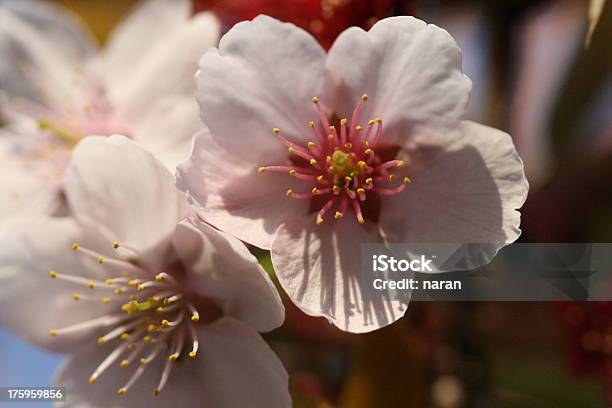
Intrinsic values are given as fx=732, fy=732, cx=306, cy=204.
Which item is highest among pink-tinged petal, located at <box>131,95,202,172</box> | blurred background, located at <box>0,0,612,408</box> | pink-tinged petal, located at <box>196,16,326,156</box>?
pink-tinged petal, located at <box>196,16,326,156</box>

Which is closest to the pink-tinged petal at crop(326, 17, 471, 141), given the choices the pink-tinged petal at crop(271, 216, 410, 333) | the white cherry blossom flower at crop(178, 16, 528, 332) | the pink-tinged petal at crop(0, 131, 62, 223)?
the white cherry blossom flower at crop(178, 16, 528, 332)

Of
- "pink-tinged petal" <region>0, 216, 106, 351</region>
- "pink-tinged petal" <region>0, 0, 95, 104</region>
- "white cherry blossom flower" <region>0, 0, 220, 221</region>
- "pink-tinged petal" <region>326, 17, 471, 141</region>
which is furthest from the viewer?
"pink-tinged petal" <region>0, 0, 95, 104</region>

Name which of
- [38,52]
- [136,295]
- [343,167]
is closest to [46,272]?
[136,295]

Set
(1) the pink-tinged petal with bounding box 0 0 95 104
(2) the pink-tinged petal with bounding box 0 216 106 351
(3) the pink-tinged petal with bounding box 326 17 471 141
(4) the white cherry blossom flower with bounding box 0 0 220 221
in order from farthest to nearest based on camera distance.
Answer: (1) the pink-tinged petal with bounding box 0 0 95 104 → (4) the white cherry blossom flower with bounding box 0 0 220 221 → (2) the pink-tinged petal with bounding box 0 216 106 351 → (3) the pink-tinged petal with bounding box 326 17 471 141

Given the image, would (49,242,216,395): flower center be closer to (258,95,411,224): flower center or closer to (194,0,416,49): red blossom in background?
(258,95,411,224): flower center

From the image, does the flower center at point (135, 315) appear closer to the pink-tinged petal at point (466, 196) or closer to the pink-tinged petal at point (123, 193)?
the pink-tinged petal at point (123, 193)

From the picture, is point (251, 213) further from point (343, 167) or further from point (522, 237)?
point (522, 237)

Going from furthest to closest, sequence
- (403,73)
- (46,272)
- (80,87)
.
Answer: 1. (80,87)
2. (46,272)
3. (403,73)
